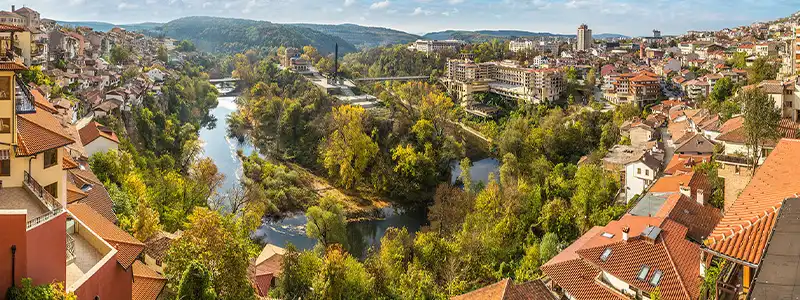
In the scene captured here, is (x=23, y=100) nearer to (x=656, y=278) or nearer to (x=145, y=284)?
(x=145, y=284)

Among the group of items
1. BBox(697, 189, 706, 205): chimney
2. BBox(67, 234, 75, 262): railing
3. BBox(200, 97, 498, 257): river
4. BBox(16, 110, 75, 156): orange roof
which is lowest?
BBox(200, 97, 498, 257): river

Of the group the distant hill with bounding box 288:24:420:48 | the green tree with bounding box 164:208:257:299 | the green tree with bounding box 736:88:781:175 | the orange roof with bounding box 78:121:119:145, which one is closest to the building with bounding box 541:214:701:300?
the green tree with bounding box 736:88:781:175

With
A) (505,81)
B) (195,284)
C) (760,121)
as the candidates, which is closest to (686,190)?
(760,121)

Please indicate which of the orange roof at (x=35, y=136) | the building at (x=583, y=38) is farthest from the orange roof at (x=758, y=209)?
the building at (x=583, y=38)

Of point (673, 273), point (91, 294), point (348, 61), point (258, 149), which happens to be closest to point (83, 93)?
point (258, 149)

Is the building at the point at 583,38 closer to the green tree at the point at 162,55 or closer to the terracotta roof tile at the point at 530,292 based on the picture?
the green tree at the point at 162,55

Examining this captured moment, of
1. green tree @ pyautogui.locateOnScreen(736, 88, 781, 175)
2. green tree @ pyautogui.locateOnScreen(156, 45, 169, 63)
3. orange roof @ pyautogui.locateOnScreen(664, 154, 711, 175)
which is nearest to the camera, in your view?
green tree @ pyautogui.locateOnScreen(736, 88, 781, 175)

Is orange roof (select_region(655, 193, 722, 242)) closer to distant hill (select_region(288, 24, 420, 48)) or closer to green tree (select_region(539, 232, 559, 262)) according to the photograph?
green tree (select_region(539, 232, 559, 262))
